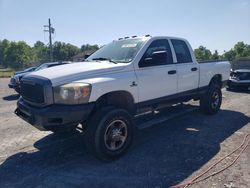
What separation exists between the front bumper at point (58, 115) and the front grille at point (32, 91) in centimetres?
18

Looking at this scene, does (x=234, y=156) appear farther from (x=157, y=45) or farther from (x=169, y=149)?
(x=157, y=45)

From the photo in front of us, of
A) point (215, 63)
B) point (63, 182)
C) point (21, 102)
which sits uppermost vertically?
point (215, 63)

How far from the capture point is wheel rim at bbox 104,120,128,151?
4.57 meters

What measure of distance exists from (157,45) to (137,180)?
120 inches

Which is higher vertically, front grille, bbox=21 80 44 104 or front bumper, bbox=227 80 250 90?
front grille, bbox=21 80 44 104

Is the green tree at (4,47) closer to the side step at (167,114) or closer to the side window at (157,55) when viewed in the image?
the side step at (167,114)

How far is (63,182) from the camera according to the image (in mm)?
3922

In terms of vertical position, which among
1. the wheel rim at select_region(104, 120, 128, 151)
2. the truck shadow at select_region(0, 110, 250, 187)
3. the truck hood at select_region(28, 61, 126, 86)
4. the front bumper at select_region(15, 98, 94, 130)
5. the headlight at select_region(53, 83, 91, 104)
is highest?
the truck hood at select_region(28, 61, 126, 86)

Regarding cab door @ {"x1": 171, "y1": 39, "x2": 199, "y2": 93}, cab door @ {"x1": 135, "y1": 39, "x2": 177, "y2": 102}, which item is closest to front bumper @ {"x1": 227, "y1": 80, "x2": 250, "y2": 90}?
cab door @ {"x1": 171, "y1": 39, "x2": 199, "y2": 93}

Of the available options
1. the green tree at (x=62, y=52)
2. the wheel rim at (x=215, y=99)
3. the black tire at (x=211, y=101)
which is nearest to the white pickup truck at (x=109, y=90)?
the black tire at (x=211, y=101)

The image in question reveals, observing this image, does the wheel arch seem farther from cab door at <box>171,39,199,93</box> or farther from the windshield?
cab door at <box>171,39,199,93</box>

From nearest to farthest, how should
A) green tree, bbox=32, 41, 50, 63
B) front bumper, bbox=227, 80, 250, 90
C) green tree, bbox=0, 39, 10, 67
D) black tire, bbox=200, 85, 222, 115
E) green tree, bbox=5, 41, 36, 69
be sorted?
black tire, bbox=200, 85, 222, 115
front bumper, bbox=227, 80, 250, 90
green tree, bbox=5, 41, 36, 69
green tree, bbox=0, 39, 10, 67
green tree, bbox=32, 41, 50, 63

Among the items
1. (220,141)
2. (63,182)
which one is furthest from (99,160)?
(220,141)

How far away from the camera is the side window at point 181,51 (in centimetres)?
638
